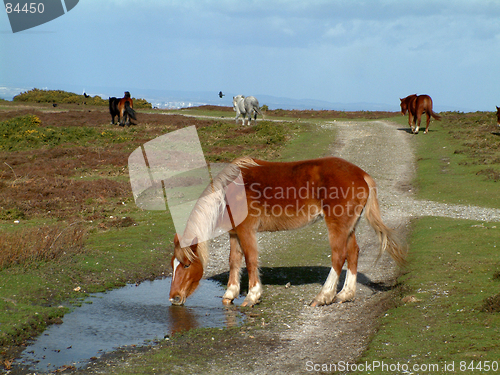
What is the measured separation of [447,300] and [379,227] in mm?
1591

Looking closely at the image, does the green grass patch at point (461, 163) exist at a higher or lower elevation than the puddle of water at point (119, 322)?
higher

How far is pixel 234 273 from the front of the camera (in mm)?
7988

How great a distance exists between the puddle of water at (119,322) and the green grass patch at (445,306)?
251cm

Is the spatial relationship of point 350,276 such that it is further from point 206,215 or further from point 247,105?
point 247,105

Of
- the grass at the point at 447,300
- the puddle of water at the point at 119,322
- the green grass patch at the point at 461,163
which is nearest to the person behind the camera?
the grass at the point at 447,300

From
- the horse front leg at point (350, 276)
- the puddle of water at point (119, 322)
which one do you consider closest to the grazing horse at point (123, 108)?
the puddle of water at point (119, 322)

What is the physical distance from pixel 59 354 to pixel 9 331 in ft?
3.04

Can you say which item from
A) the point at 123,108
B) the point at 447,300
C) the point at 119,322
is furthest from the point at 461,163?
the point at 123,108

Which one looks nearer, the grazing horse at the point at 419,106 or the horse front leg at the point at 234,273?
the horse front leg at the point at 234,273

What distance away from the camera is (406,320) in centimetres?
648

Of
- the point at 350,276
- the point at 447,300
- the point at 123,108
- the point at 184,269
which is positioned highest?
the point at 123,108

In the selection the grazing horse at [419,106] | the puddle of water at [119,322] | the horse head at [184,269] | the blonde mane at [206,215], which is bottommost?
the puddle of water at [119,322]

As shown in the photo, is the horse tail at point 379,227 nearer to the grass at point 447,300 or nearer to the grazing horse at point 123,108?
the grass at point 447,300

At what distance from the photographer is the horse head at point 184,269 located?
7.24m
